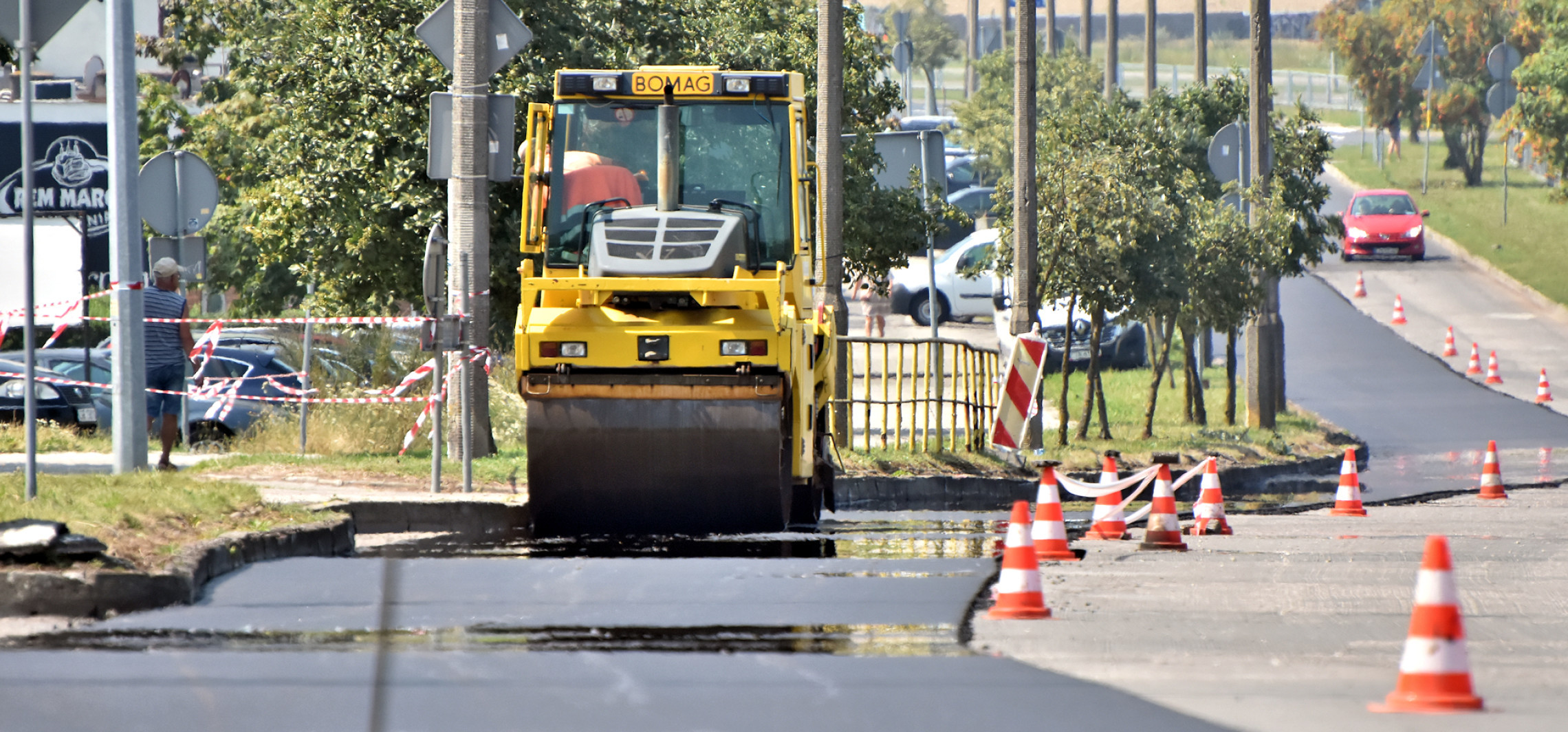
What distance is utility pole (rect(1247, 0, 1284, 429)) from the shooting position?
92.8 feet

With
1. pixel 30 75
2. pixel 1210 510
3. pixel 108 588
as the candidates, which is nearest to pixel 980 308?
pixel 1210 510

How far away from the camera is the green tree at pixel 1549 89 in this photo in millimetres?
45906

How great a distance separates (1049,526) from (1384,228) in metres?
40.1

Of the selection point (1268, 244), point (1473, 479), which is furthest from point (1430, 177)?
point (1473, 479)

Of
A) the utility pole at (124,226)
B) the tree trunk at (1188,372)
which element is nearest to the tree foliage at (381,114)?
the utility pole at (124,226)

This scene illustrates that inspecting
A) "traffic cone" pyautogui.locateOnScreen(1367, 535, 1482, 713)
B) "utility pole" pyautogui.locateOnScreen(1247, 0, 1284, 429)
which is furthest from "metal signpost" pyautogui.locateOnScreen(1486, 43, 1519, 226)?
"traffic cone" pyautogui.locateOnScreen(1367, 535, 1482, 713)

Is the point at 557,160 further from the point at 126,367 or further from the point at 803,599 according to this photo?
the point at 803,599

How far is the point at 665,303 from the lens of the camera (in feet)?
42.3

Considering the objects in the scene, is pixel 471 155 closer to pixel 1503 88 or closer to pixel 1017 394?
pixel 1017 394

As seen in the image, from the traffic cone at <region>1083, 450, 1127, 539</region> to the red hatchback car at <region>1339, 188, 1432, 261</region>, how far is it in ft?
122

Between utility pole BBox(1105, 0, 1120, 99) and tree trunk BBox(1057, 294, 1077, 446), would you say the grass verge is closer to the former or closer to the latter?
tree trunk BBox(1057, 294, 1077, 446)

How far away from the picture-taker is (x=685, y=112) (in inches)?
542

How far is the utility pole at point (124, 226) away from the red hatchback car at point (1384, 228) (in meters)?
40.3

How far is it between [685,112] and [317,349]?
805 cm
